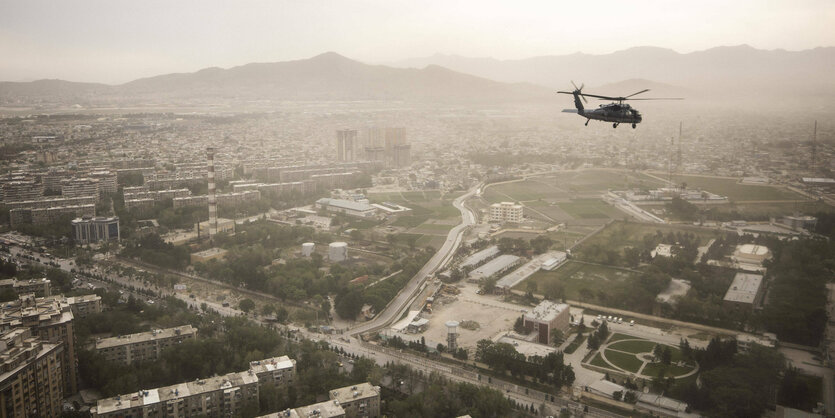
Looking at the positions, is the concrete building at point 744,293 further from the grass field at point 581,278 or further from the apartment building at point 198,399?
the apartment building at point 198,399

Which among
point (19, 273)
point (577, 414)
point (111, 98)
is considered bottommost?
point (577, 414)

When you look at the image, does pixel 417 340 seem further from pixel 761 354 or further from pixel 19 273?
pixel 19 273

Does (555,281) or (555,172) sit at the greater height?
(555,172)

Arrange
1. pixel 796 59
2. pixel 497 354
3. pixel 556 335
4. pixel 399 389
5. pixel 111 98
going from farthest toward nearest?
pixel 111 98 → pixel 796 59 → pixel 556 335 → pixel 497 354 → pixel 399 389

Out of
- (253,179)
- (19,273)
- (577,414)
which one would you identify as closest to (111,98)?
(253,179)

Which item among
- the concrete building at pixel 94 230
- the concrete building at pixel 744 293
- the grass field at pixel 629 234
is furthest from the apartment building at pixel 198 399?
the concrete building at pixel 94 230

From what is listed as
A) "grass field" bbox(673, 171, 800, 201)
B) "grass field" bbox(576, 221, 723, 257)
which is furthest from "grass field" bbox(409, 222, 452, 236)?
"grass field" bbox(673, 171, 800, 201)

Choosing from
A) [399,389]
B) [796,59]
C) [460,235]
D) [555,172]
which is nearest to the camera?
[399,389]

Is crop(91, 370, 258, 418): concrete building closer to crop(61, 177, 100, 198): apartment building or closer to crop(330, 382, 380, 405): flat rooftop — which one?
crop(330, 382, 380, 405): flat rooftop
